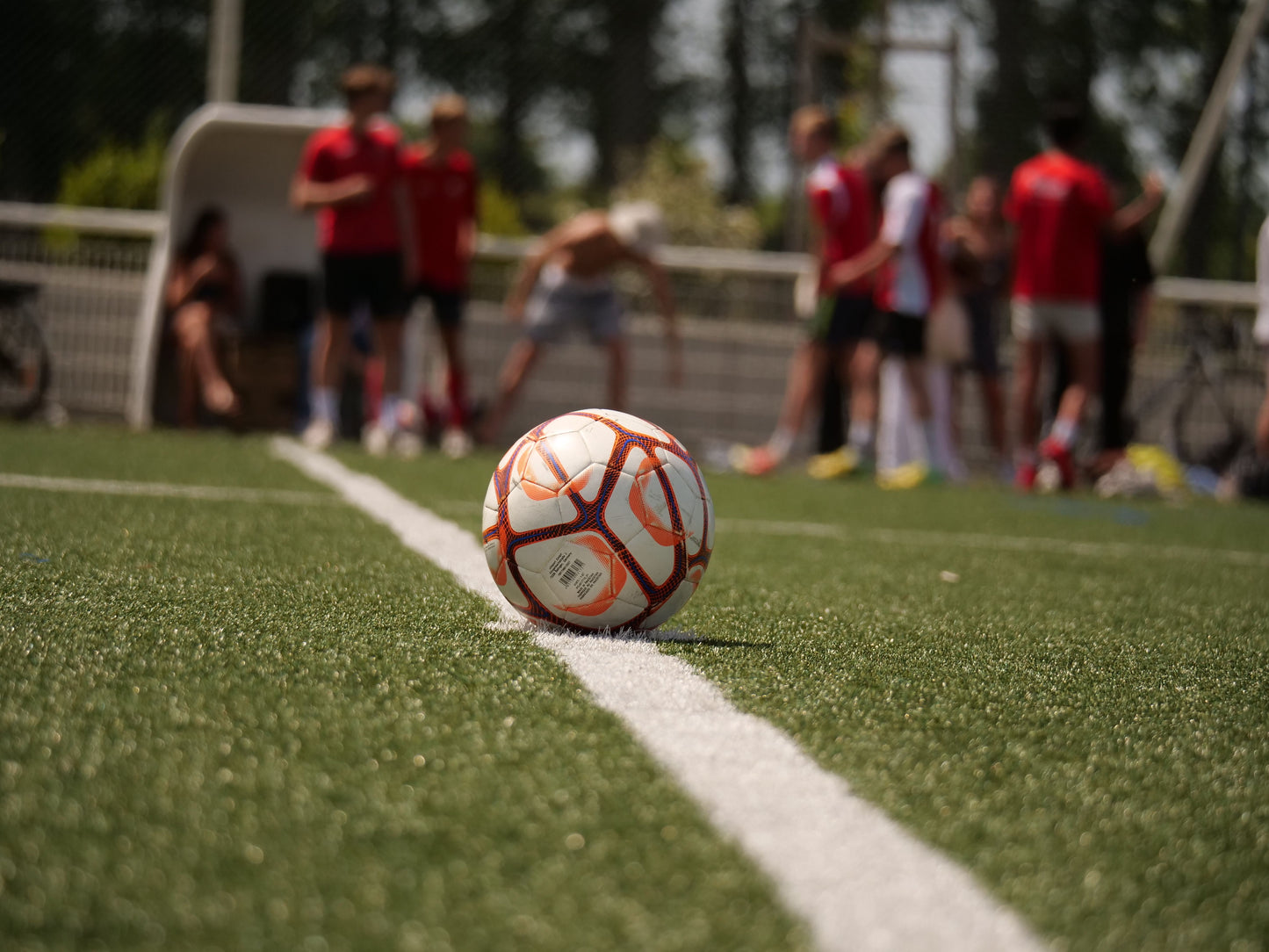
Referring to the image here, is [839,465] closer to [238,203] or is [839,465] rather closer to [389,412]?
[389,412]

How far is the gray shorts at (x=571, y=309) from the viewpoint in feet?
30.1

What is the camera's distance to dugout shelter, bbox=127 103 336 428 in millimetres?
9594

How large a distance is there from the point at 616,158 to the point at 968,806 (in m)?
21.3

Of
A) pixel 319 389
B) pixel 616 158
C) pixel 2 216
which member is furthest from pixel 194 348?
pixel 616 158

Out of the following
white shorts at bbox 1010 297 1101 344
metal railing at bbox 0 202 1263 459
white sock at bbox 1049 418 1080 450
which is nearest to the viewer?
white sock at bbox 1049 418 1080 450

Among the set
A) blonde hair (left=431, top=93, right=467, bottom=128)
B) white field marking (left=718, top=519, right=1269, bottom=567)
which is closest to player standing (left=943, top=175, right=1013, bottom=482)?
blonde hair (left=431, top=93, right=467, bottom=128)

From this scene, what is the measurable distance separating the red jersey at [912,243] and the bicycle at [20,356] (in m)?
5.81

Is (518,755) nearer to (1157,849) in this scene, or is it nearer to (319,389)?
(1157,849)

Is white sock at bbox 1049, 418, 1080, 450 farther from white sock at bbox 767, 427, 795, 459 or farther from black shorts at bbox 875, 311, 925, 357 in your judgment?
white sock at bbox 767, 427, 795, 459

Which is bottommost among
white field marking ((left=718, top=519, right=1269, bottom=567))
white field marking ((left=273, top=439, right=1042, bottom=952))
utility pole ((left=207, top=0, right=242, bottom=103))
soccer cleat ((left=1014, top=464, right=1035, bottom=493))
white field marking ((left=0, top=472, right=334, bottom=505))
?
soccer cleat ((left=1014, top=464, right=1035, bottom=493))

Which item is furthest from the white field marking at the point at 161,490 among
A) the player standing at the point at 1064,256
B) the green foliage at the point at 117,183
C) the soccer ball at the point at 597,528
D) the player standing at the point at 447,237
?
the green foliage at the point at 117,183

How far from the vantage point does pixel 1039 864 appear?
1.68 m

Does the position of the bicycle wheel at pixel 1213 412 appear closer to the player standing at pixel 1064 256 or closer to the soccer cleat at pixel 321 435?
the player standing at pixel 1064 256

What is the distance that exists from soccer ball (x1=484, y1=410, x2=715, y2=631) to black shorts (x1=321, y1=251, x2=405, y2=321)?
216 inches
